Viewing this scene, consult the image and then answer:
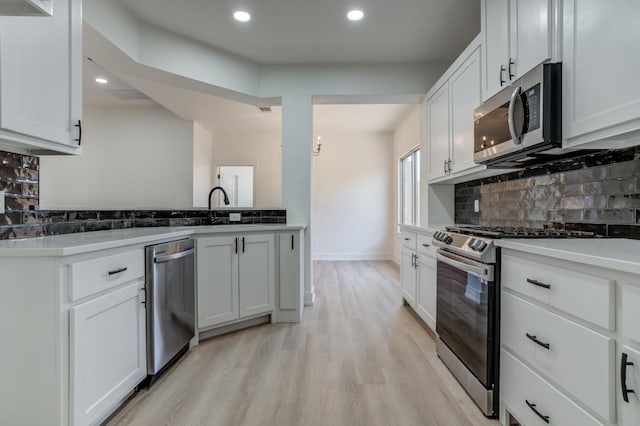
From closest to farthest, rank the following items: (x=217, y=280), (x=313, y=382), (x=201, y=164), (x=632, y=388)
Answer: (x=632, y=388) → (x=313, y=382) → (x=217, y=280) → (x=201, y=164)

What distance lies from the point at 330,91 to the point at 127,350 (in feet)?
9.87

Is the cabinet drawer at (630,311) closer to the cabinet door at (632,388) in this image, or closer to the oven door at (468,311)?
the cabinet door at (632,388)

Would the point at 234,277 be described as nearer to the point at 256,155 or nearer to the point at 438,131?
the point at 438,131

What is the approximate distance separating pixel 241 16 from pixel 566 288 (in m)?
2.92

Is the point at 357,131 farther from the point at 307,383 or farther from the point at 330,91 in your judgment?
the point at 307,383

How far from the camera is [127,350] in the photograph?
169cm

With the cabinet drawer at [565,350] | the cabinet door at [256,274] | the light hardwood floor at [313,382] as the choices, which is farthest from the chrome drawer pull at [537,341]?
the cabinet door at [256,274]

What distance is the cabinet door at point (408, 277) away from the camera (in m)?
3.06

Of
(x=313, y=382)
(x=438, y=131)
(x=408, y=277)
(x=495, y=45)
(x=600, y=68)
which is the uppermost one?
(x=495, y=45)

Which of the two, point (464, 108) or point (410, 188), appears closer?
point (464, 108)

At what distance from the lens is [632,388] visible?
90 cm

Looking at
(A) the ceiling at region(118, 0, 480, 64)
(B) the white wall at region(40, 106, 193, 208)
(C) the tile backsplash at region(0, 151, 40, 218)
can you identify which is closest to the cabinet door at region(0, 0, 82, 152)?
(C) the tile backsplash at region(0, 151, 40, 218)

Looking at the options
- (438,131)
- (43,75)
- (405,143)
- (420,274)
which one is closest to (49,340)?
(43,75)

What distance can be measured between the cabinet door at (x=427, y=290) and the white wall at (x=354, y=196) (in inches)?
153
